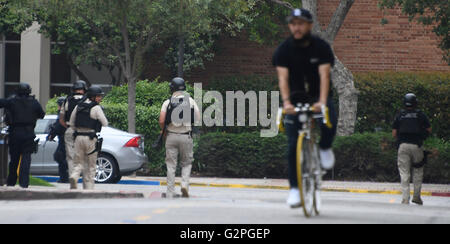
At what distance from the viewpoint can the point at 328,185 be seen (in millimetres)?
20344

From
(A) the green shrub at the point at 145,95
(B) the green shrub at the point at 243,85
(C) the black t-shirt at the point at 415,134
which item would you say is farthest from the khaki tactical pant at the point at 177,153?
(B) the green shrub at the point at 243,85

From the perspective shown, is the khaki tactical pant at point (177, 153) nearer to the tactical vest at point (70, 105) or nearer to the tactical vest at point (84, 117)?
the tactical vest at point (84, 117)

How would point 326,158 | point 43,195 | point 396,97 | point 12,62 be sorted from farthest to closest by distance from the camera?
1. point 12,62
2. point 396,97
3. point 43,195
4. point 326,158

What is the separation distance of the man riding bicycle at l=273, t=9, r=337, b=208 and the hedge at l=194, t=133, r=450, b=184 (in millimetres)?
14128

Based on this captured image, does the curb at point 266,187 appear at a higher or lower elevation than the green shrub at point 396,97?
lower

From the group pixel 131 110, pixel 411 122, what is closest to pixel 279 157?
pixel 131 110

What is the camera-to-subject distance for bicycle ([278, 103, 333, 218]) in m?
7.86

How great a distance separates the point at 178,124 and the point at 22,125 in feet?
8.75

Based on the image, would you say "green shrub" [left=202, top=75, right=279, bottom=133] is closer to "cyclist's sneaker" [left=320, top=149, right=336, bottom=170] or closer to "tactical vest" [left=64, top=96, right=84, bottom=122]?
"tactical vest" [left=64, top=96, right=84, bottom=122]

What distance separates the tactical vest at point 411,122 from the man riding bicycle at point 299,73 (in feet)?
19.9

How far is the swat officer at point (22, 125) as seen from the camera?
13.9m

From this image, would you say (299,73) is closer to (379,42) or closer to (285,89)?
(285,89)

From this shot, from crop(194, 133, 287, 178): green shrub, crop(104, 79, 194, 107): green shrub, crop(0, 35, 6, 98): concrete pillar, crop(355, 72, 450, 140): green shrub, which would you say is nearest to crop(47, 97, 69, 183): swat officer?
crop(194, 133, 287, 178): green shrub
